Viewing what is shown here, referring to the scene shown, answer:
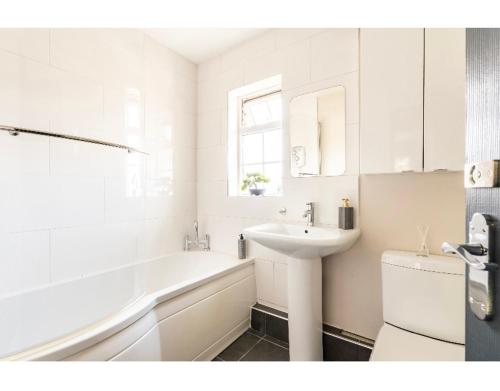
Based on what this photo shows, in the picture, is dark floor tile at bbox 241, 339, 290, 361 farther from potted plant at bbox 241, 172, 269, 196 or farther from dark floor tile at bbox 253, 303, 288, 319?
potted plant at bbox 241, 172, 269, 196

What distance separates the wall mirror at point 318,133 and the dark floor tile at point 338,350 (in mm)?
1075

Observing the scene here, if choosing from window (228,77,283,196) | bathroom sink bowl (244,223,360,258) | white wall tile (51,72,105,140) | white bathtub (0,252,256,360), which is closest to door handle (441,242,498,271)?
bathroom sink bowl (244,223,360,258)

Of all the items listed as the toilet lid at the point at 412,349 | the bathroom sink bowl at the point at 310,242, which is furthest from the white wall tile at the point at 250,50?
the toilet lid at the point at 412,349

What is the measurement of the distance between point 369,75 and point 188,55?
164 centimetres

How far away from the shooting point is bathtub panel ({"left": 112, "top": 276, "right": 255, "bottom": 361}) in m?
1.13

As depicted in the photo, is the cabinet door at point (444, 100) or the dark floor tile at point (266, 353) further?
the dark floor tile at point (266, 353)

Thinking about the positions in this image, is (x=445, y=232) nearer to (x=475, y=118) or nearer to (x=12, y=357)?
(x=475, y=118)

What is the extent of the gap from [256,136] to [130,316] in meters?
1.65

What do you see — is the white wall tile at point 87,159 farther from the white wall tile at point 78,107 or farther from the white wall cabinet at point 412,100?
the white wall cabinet at point 412,100

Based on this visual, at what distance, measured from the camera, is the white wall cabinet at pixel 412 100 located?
42.2 inches

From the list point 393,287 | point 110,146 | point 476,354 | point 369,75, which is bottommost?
point 393,287

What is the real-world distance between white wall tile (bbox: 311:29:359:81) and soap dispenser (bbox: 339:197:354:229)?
85 centimetres
